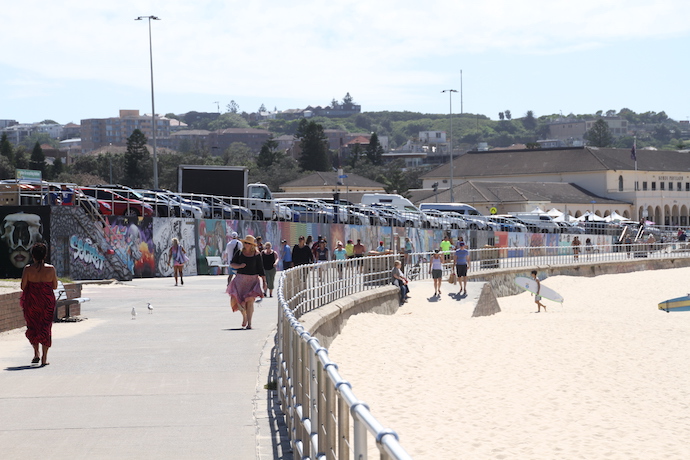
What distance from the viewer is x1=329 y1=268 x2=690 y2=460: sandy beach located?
12.4 metres

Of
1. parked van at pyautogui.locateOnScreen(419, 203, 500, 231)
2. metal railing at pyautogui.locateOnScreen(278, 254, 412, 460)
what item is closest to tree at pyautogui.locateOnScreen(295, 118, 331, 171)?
parked van at pyautogui.locateOnScreen(419, 203, 500, 231)

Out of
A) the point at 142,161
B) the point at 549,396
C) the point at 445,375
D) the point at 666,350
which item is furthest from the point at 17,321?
the point at 142,161

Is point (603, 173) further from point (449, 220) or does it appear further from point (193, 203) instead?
point (193, 203)

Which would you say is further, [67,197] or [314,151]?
[314,151]

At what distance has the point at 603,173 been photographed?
392ft

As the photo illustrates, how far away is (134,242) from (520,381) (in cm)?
1864

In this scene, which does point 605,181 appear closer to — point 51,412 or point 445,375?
point 445,375

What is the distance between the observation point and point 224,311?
19953 mm

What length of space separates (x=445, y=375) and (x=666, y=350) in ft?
24.9

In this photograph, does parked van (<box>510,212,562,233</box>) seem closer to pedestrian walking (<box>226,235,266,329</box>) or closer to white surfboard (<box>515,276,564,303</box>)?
white surfboard (<box>515,276,564,303</box>)

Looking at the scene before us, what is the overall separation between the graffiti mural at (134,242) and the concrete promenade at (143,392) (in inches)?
569

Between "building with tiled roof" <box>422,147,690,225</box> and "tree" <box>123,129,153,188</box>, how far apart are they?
34.8 m

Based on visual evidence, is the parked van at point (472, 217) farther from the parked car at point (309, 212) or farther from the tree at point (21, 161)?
the tree at point (21, 161)

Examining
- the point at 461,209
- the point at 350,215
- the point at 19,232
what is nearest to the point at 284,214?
the point at 350,215
